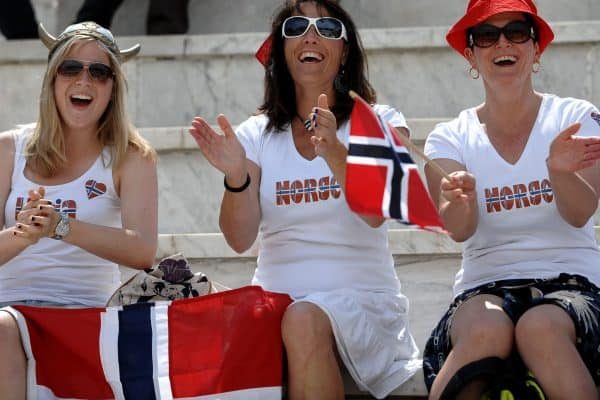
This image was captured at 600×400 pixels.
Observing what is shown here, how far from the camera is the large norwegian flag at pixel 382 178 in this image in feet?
10.5

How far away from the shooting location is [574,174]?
11.4 ft

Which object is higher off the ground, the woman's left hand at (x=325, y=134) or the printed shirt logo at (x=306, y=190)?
the woman's left hand at (x=325, y=134)

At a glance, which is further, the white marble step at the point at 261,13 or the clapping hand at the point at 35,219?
the white marble step at the point at 261,13

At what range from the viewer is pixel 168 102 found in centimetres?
580

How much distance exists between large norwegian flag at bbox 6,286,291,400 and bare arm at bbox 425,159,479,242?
0.51m

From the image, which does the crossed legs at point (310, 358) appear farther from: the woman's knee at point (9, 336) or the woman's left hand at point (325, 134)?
the woman's knee at point (9, 336)

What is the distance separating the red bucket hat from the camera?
371cm

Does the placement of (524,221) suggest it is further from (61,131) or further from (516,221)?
(61,131)

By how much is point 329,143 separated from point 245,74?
226 centimetres

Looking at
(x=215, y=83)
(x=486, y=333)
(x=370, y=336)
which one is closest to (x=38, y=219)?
(x=370, y=336)

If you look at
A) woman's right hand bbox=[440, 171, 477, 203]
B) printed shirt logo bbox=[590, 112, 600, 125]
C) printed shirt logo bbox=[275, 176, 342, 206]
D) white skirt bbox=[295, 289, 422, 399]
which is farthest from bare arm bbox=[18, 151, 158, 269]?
printed shirt logo bbox=[590, 112, 600, 125]

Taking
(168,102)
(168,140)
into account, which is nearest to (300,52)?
(168,140)

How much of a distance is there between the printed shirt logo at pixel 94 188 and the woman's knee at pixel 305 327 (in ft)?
2.57

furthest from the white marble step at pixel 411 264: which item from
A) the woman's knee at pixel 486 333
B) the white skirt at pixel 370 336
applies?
the woman's knee at pixel 486 333
